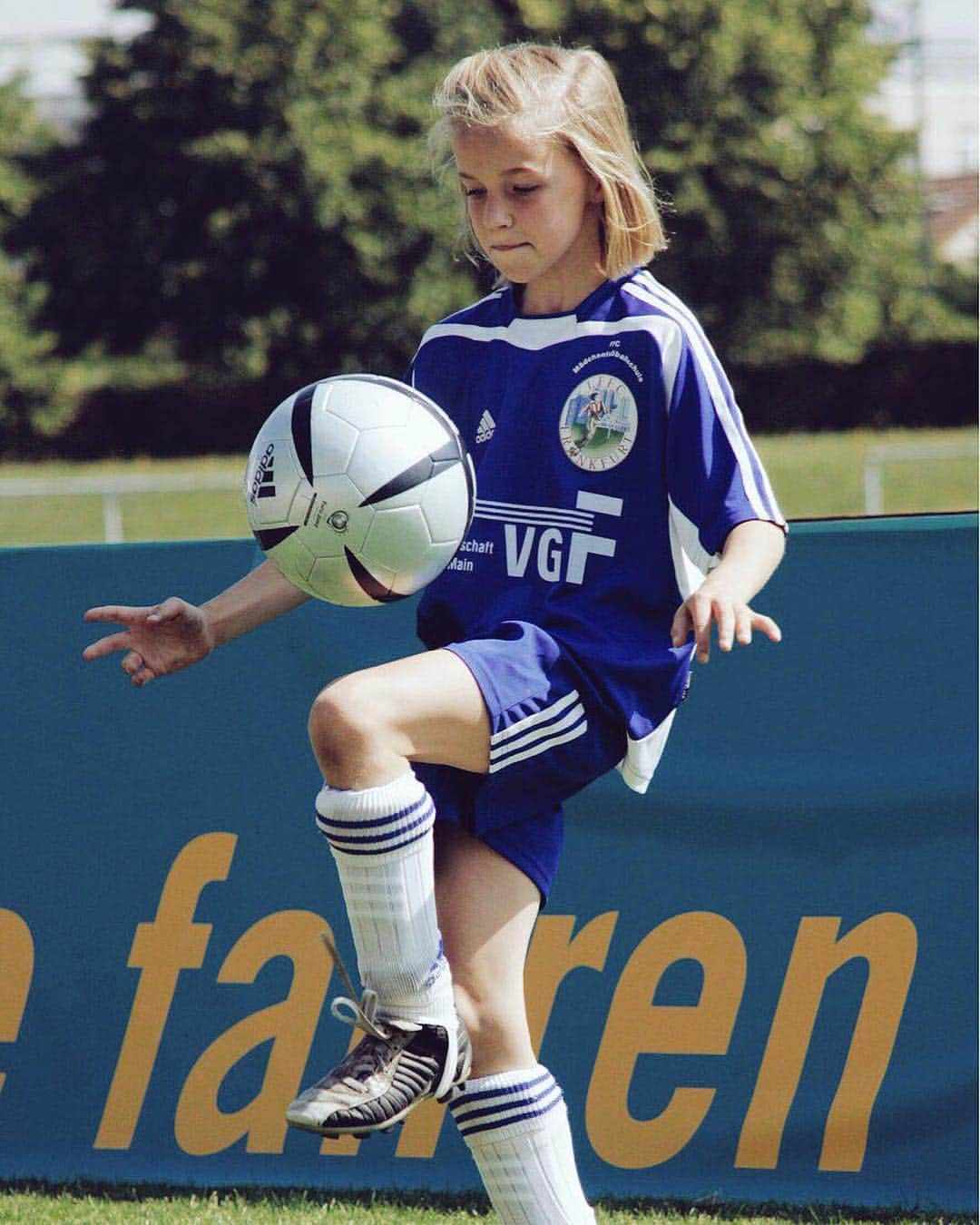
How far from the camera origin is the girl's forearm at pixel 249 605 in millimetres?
3316

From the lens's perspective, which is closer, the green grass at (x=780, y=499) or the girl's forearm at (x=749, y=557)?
the girl's forearm at (x=749, y=557)

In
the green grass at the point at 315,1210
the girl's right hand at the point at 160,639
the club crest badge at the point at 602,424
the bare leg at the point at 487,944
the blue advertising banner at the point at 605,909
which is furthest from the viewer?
the blue advertising banner at the point at 605,909

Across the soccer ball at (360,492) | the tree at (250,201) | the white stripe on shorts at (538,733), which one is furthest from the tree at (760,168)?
the white stripe on shorts at (538,733)

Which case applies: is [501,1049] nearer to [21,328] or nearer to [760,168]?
[760,168]

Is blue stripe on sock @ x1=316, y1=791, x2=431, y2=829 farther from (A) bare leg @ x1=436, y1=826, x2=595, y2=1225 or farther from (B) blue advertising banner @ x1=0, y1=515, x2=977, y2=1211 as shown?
(B) blue advertising banner @ x1=0, y1=515, x2=977, y2=1211

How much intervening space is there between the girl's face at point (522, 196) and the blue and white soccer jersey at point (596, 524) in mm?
→ 148

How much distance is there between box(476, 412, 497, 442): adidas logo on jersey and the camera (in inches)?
129

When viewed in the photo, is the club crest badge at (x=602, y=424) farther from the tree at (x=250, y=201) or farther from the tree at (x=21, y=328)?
the tree at (x=21, y=328)

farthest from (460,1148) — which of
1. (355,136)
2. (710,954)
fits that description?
(355,136)

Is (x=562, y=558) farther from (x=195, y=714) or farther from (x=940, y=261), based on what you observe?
(x=940, y=261)

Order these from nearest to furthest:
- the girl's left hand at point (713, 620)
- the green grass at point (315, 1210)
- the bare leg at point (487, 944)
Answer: the girl's left hand at point (713, 620) → the bare leg at point (487, 944) → the green grass at point (315, 1210)

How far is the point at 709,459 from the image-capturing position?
121 inches

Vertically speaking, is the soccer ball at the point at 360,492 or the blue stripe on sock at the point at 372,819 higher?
the soccer ball at the point at 360,492

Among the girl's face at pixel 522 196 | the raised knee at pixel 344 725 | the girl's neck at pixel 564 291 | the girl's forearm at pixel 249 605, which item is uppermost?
the girl's face at pixel 522 196
